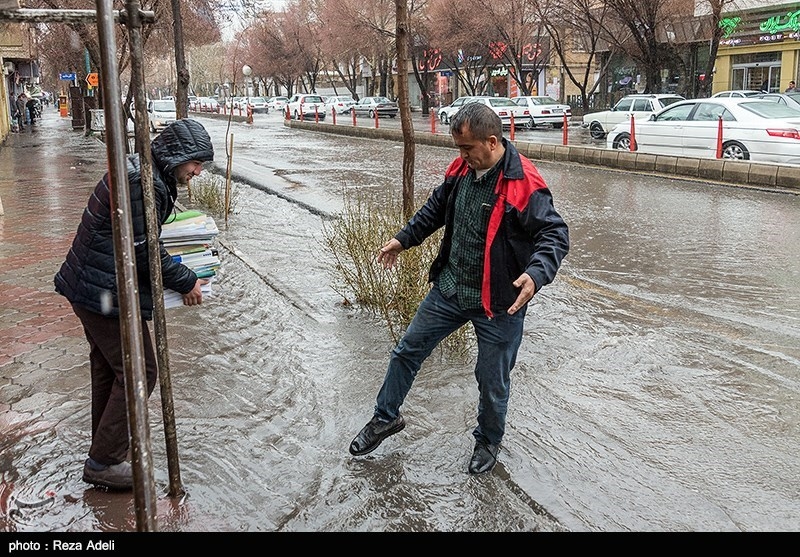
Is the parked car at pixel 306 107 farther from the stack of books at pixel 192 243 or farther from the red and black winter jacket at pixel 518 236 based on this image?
the red and black winter jacket at pixel 518 236

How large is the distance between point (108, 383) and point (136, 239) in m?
0.83

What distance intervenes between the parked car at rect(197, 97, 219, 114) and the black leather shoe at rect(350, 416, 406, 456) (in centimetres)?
6040

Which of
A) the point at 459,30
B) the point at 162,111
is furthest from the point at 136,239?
the point at 459,30

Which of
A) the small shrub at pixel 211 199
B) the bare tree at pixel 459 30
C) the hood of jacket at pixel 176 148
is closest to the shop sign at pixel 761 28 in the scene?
the bare tree at pixel 459 30

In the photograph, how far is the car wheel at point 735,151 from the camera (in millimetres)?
15398

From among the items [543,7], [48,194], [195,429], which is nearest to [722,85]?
[543,7]

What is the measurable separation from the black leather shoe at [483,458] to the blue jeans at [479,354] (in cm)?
3

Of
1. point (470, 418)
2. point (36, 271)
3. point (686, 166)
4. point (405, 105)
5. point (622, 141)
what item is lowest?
point (470, 418)

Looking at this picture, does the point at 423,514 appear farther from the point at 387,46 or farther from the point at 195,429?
the point at 387,46

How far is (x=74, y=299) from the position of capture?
11.2 ft

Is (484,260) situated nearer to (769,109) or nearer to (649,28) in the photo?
(769,109)

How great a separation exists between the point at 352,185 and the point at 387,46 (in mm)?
36355

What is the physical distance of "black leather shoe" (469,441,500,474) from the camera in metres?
3.79

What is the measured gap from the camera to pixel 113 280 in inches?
134
